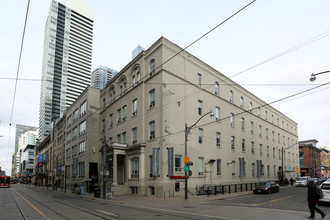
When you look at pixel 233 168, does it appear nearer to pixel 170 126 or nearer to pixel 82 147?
pixel 170 126

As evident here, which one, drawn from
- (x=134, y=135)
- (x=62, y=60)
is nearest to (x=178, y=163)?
(x=134, y=135)

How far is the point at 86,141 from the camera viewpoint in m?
43.3

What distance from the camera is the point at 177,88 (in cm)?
3000

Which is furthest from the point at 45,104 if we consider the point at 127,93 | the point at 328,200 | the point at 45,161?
the point at 328,200

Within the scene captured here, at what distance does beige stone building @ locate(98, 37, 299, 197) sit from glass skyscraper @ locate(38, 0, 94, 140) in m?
128

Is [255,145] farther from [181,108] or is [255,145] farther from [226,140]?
[181,108]

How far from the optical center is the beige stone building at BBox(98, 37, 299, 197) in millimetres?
27781

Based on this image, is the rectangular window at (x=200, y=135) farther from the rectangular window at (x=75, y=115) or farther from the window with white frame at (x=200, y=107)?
the rectangular window at (x=75, y=115)

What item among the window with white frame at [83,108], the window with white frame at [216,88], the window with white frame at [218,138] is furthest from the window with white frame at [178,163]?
the window with white frame at [83,108]

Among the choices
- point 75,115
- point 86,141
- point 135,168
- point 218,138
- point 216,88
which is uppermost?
point 216,88

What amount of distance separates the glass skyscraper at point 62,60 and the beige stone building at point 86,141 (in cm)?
10844

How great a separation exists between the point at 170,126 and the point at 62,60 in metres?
153

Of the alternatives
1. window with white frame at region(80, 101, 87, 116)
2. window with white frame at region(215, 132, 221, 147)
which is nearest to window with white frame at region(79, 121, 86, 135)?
window with white frame at region(80, 101, 87, 116)

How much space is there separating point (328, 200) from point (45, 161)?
8450 cm
